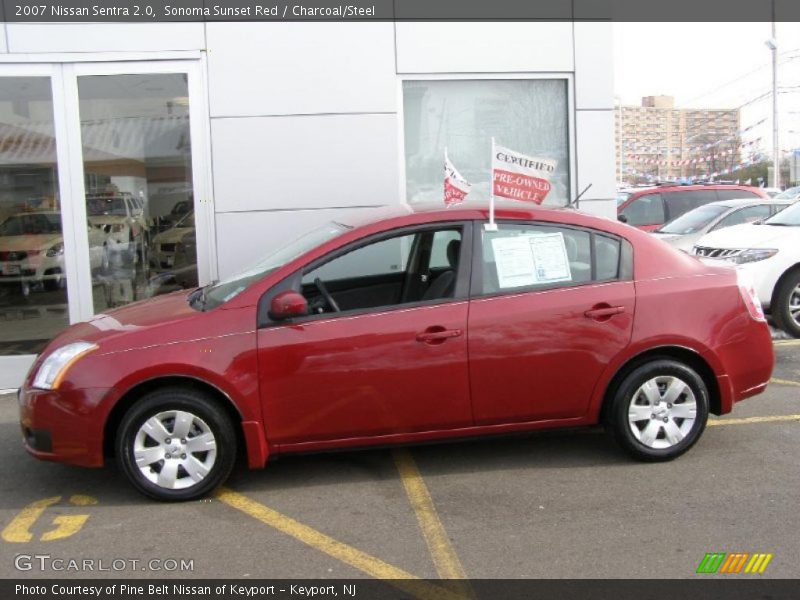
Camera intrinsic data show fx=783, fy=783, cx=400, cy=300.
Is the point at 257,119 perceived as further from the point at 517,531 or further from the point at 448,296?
the point at 517,531

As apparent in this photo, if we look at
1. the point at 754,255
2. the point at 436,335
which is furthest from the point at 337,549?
the point at 754,255

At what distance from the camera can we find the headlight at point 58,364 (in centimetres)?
432

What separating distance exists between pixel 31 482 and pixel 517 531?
9.92 feet

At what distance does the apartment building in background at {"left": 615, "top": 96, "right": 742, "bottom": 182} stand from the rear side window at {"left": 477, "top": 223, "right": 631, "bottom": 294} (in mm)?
36800

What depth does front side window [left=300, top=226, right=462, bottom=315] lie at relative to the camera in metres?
4.64

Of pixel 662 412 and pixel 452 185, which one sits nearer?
pixel 662 412

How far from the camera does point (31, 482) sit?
16.0ft

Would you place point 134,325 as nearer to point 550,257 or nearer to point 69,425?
point 69,425

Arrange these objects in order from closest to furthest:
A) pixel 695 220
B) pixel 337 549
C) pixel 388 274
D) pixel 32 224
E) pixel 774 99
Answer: pixel 337 549, pixel 388 274, pixel 32 224, pixel 695 220, pixel 774 99

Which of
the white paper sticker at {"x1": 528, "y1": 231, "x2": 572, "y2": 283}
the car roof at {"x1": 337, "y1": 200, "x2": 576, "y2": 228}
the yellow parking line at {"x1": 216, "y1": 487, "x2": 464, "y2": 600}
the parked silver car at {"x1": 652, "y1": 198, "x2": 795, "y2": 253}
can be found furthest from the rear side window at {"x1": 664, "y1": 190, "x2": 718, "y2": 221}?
the yellow parking line at {"x1": 216, "y1": 487, "x2": 464, "y2": 600}

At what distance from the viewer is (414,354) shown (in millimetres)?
4449

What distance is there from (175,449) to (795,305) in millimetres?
6967
